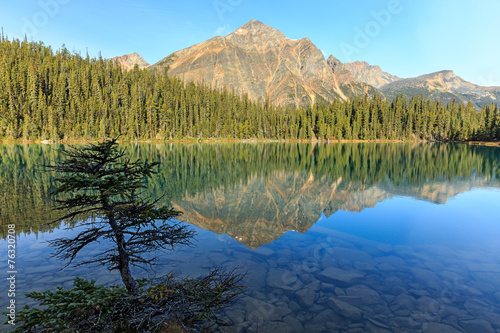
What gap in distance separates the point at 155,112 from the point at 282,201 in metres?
135

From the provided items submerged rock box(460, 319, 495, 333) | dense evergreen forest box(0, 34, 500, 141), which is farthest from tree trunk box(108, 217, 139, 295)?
dense evergreen forest box(0, 34, 500, 141)

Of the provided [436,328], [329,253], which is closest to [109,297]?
[436,328]

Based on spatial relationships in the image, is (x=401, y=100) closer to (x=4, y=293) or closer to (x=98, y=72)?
(x=98, y=72)

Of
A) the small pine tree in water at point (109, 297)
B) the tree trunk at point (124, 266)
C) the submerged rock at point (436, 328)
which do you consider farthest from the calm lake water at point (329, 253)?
the tree trunk at point (124, 266)

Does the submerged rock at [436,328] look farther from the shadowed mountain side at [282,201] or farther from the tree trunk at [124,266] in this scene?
the tree trunk at [124,266]

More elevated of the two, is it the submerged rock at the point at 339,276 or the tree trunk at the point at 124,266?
the tree trunk at the point at 124,266

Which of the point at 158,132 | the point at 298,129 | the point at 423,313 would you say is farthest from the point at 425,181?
the point at 298,129

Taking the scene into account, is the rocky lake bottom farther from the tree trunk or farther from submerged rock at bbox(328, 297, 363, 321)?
the tree trunk

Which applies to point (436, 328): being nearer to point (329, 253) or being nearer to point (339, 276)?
point (339, 276)

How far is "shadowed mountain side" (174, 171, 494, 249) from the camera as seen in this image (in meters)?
17.6

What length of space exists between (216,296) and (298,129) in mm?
175174

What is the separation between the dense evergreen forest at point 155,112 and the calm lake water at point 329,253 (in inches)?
3865

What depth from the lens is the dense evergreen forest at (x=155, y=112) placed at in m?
119

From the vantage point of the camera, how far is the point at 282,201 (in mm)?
24203
